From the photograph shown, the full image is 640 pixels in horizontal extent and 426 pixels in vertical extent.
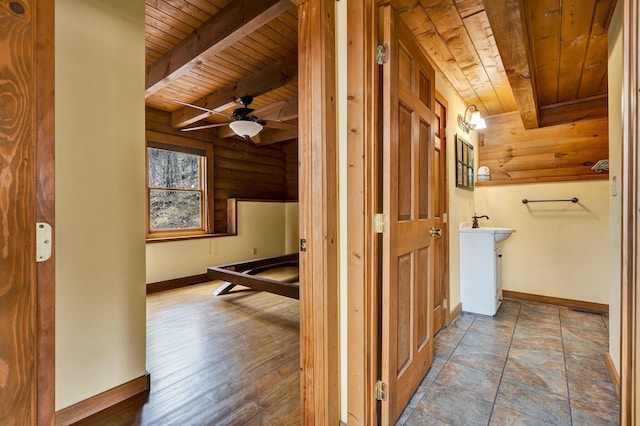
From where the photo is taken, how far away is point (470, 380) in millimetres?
1848

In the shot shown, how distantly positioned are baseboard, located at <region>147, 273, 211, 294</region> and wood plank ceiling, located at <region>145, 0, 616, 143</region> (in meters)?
2.57

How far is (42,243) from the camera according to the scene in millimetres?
637

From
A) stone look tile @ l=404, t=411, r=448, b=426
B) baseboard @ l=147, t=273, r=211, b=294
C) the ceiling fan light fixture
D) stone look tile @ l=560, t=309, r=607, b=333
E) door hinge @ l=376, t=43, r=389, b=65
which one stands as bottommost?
stone look tile @ l=404, t=411, r=448, b=426

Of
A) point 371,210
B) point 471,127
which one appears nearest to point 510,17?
point 371,210

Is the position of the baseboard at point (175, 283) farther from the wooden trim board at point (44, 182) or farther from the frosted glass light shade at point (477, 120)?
the frosted glass light shade at point (477, 120)

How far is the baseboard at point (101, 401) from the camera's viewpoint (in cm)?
147

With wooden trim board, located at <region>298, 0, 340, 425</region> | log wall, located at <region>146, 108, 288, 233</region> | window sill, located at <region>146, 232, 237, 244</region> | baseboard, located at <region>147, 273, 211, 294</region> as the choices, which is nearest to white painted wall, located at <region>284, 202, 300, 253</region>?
log wall, located at <region>146, 108, 288, 233</region>

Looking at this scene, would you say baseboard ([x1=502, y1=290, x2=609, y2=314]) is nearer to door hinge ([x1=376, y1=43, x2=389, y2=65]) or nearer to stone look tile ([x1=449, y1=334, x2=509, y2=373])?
stone look tile ([x1=449, y1=334, x2=509, y2=373])

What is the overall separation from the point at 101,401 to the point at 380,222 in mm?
1825

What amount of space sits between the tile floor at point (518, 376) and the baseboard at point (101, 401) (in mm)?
1542

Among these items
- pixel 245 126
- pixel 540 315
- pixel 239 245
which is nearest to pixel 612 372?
pixel 540 315

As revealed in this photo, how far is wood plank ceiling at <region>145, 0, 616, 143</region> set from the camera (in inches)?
71.1

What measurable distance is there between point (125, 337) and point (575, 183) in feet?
14.7

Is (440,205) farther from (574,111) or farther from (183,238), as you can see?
(183,238)
